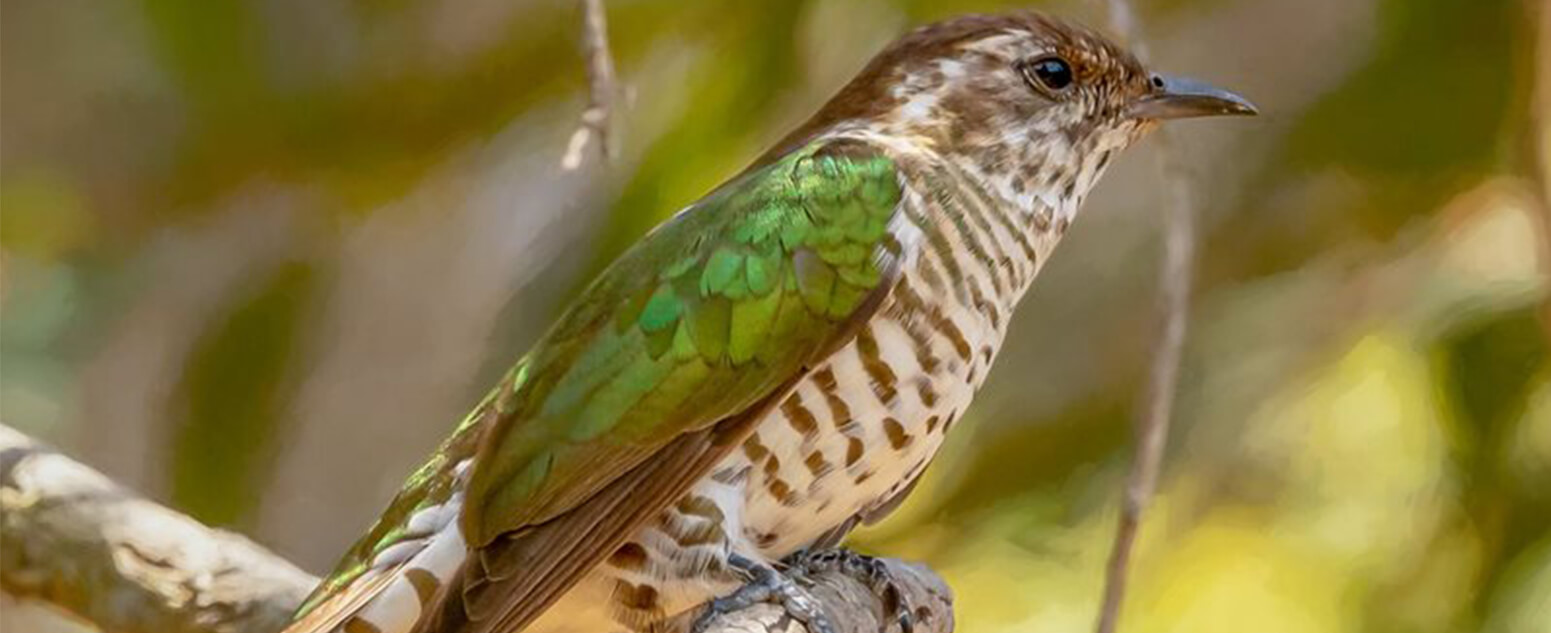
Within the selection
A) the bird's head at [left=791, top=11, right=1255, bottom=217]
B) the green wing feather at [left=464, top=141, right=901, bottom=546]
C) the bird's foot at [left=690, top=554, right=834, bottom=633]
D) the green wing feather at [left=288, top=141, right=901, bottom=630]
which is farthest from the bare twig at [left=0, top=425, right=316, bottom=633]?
the bird's head at [left=791, top=11, right=1255, bottom=217]

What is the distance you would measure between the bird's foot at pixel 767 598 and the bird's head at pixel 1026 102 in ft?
2.13

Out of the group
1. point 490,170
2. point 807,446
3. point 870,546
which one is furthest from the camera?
point 490,170

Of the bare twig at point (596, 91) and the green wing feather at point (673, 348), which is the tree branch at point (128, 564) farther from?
the bare twig at point (596, 91)

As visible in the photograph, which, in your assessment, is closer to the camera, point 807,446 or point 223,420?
point 807,446

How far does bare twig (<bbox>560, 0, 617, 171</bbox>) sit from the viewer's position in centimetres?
318

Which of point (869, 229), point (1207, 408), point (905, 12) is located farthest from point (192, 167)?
point (869, 229)

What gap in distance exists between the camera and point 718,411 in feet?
10.2

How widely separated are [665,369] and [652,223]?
159 cm

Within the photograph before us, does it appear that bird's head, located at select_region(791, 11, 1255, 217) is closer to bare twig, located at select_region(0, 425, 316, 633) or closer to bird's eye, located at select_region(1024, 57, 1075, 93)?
bird's eye, located at select_region(1024, 57, 1075, 93)

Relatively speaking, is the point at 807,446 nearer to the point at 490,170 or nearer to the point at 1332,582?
the point at 1332,582

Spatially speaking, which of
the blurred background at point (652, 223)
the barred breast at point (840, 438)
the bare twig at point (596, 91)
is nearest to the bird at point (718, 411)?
the barred breast at point (840, 438)

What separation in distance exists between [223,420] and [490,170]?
0.83 m

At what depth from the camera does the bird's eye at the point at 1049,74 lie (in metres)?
3.54

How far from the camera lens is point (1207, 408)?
5367mm
